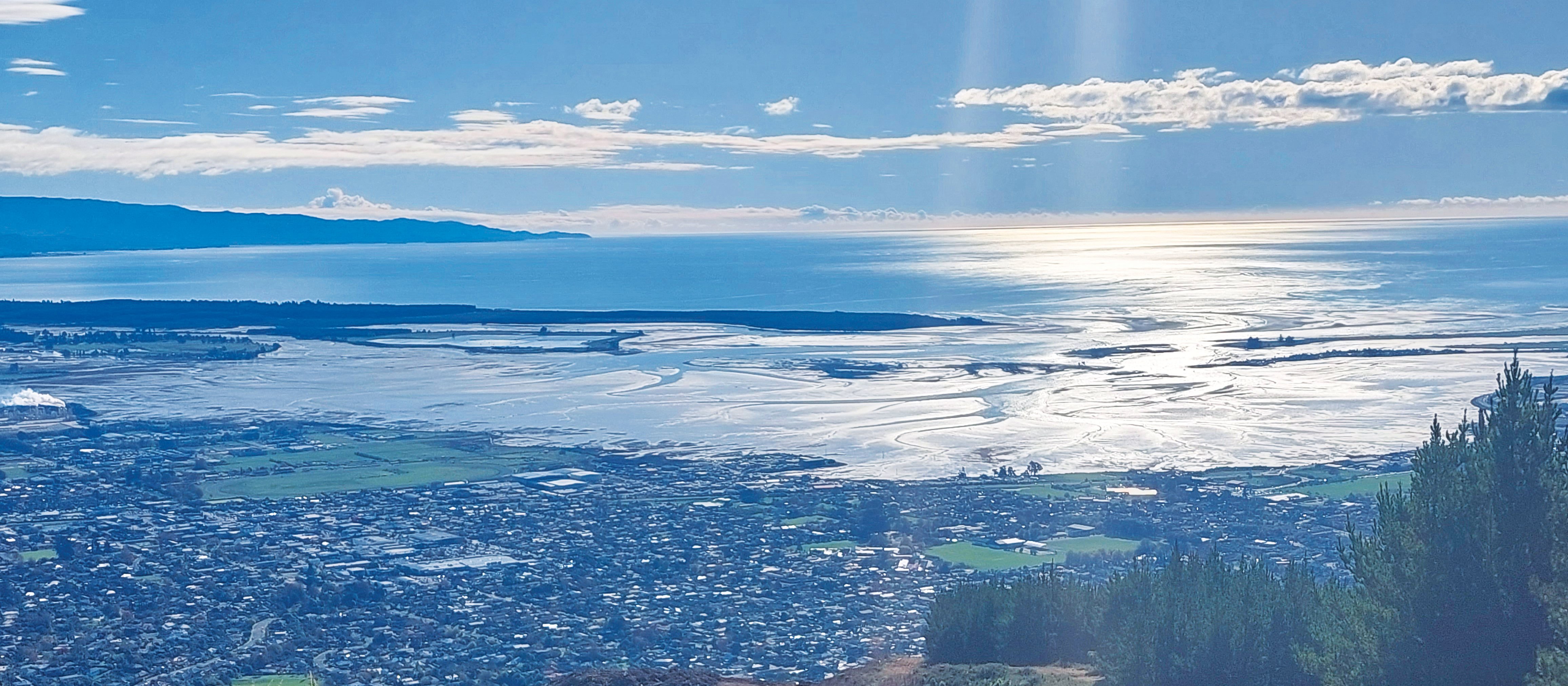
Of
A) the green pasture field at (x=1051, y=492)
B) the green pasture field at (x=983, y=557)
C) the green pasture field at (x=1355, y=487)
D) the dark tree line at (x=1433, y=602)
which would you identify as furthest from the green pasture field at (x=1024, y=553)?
the dark tree line at (x=1433, y=602)

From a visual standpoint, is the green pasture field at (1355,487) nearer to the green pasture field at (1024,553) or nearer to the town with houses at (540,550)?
the town with houses at (540,550)

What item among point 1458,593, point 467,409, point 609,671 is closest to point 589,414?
point 467,409

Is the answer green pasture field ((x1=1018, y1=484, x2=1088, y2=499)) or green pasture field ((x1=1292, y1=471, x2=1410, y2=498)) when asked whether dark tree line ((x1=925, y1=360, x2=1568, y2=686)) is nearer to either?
green pasture field ((x1=1018, y1=484, x2=1088, y2=499))

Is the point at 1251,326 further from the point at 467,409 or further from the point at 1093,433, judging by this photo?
the point at 467,409

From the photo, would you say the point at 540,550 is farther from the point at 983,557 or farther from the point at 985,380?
the point at 985,380

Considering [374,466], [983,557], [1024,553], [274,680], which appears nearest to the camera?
[274,680]

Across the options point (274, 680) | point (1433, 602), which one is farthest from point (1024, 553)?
point (1433, 602)

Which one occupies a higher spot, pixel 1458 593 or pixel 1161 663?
pixel 1458 593
